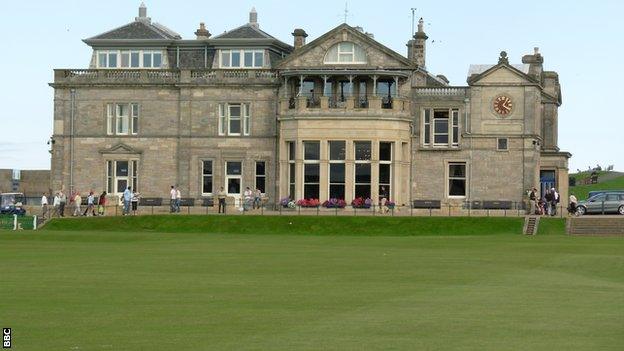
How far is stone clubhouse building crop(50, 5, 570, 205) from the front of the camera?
8275 centimetres

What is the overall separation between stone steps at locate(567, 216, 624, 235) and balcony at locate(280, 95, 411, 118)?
15.7m

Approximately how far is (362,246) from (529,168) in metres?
31.6

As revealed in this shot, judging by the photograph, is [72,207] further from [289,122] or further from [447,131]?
[447,131]

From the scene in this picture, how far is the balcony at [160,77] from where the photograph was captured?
281 ft

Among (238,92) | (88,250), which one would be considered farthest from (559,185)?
(88,250)

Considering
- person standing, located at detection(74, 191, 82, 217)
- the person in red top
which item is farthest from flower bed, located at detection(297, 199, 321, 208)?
person standing, located at detection(74, 191, 82, 217)

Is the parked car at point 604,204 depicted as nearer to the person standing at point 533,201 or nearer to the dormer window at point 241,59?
the person standing at point 533,201

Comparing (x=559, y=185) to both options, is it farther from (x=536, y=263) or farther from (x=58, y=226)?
(x=536, y=263)

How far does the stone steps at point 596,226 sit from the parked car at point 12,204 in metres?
35.4

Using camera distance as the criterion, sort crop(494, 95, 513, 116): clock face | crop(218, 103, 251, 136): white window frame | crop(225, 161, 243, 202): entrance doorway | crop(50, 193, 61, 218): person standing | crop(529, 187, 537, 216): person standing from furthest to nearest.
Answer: crop(225, 161, 243, 202): entrance doorway, crop(218, 103, 251, 136): white window frame, crop(494, 95, 513, 116): clock face, crop(50, 193, 61, 218): person standing, crop(529, 187, 537, 216): person standing

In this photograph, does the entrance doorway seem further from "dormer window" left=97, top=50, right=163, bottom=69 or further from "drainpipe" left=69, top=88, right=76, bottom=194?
"drainpipe" left=69, top=88, right=76, bottom=194

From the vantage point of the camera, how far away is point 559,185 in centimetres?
9000

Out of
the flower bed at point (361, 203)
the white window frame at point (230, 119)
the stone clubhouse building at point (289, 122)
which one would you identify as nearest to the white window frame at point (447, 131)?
the stone clubhouse building at point (289, 122)

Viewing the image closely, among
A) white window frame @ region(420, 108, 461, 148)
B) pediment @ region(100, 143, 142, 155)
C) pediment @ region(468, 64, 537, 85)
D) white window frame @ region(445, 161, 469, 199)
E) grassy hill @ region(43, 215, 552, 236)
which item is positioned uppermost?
pediment @ region(468, 64, 537, 85)
